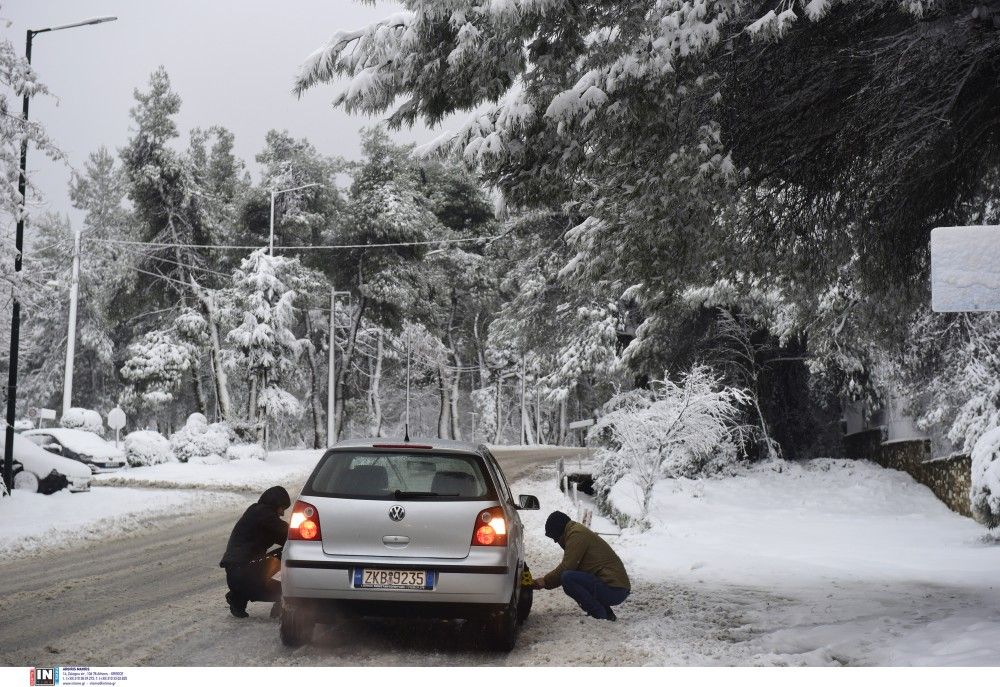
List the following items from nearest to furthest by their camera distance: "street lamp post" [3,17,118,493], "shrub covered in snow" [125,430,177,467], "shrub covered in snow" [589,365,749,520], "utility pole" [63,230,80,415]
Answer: "utility pole" [63,230,80,415] → "street lamp post" [3,17,118,493] → "shrub covered in snow" [125,430,177,467] → "shrub covered in snow" [589,365,749,520]

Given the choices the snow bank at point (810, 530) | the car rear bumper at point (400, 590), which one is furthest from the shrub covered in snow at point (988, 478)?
the car rear bumper at point (400, 590)

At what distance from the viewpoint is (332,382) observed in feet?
41.1

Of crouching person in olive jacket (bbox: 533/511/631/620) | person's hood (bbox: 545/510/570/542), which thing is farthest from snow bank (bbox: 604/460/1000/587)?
person's hood (bbox: 545/510/570/542)

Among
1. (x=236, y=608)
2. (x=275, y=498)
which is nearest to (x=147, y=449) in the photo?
(x=236, y=608)

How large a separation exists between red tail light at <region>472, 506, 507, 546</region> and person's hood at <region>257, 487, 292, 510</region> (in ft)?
5.79

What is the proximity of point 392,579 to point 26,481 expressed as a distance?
20.6 ft

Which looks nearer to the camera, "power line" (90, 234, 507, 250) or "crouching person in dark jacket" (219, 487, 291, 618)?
"crouching person in dark jacket" (219, 487, 291, 618)

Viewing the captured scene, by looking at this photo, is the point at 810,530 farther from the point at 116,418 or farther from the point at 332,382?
the point at 116,418

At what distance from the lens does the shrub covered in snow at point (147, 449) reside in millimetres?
10759

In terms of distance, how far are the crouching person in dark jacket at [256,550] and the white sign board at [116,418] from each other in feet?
7.46

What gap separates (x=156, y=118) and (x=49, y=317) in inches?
80.7

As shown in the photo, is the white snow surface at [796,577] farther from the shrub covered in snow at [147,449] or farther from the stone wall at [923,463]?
the shrub covered in snow at [147,449]

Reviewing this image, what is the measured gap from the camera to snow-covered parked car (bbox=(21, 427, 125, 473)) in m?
9.01

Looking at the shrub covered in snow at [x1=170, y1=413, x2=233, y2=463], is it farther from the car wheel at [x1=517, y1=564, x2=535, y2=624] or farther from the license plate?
the license plate
